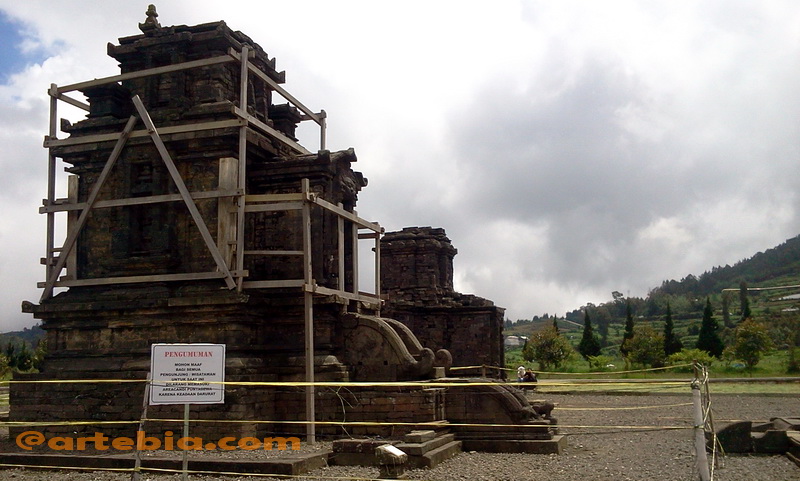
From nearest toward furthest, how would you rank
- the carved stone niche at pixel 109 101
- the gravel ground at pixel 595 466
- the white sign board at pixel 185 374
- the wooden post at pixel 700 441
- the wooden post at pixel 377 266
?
1. the wooden post at pixel 700 441
2. the white sign board at pixel 185 374
3. the gravel ground at pixel 595 466
4. the carved stone niche at pixel 109 101
5. the wooden post at pixel 377 266

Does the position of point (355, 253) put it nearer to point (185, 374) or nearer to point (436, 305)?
point (185, 374)

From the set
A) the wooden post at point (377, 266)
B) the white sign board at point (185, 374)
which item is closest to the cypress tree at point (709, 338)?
the wooden post at point (377, 266)

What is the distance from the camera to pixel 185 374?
303 inches

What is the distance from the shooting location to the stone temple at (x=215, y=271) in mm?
13258

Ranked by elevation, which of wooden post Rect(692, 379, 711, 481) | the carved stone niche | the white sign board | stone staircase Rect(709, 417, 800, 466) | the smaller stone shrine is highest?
the carved stone niche

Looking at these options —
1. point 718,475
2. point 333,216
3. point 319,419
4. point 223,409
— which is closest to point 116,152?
point 333,216

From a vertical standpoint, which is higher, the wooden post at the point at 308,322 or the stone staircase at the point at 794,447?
the wooden post at the point at 308,322

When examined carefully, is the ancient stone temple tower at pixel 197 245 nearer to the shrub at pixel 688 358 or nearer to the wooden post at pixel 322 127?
the wooden post at pixel 322 127

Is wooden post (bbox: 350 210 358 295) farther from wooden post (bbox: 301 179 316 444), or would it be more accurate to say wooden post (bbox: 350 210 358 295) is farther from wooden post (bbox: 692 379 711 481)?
wooden post (bbox: 692 379 711 481)

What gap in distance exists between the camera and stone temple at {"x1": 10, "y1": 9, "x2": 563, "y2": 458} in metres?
13.3

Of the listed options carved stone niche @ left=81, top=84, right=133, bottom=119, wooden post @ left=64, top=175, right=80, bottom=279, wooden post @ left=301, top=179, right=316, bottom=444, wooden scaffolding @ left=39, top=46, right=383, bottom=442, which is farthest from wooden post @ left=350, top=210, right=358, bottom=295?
wooden post @ left=64, top=175, right=80, bottom=279

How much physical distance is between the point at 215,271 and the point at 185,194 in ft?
5.41

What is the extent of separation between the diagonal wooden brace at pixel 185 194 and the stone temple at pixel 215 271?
1.5 inches

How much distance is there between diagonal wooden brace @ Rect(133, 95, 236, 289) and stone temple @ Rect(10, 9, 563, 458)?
0.04m
